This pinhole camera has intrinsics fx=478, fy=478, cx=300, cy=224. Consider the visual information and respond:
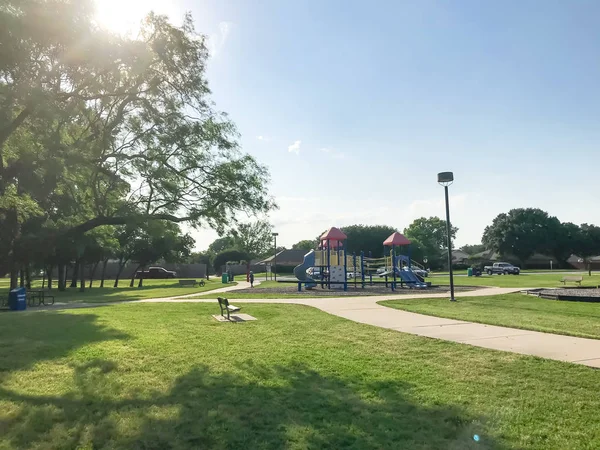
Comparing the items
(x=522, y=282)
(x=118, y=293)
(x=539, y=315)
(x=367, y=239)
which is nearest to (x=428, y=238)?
(x=367, y=239)

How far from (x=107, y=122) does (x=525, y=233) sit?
90.8 meters

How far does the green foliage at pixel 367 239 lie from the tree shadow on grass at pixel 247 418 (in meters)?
89.1

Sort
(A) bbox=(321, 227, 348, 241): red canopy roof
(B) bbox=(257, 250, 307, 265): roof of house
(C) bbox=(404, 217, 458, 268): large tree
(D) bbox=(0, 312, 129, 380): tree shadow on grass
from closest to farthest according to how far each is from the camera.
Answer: (D) bbox=(0, 312, 129, 380): tree shadow on grass → (A) bbox=(321, 227, 348, 241): red canopy roof → (C) bbox=(404, 217, 458, 268): large tree → (B) bbox=(257, 250, 307, 265): roof of house

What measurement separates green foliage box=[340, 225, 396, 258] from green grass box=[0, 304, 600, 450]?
86316mm

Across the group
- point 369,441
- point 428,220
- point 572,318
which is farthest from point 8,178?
point 428,220

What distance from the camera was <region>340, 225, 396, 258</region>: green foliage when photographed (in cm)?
9512

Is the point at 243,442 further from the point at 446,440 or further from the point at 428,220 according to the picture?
the point at 428,220

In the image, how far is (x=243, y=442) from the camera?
169 inches

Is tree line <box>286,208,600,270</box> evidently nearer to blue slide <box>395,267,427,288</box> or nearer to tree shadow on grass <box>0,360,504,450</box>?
blue slide <box>395,267,427,288</box>

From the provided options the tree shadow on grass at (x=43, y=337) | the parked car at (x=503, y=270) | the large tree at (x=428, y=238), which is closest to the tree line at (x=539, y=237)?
the large tree at (x=428, y=238)

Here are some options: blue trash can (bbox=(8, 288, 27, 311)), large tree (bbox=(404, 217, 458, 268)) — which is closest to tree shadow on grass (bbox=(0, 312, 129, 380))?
blue trash can (bbox=(8, 288, 27, 311))

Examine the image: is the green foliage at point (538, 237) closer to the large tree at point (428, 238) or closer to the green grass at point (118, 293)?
the large tree at point (428, 238)

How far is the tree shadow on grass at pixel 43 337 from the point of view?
26.2ft

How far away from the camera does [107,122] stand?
13.0m
